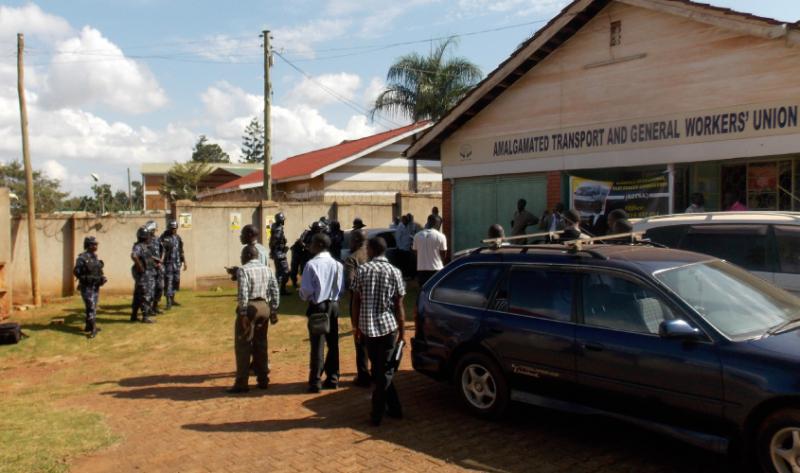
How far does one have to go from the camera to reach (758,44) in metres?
9.80

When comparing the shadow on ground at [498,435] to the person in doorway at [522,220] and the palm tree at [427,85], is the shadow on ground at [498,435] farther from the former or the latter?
the palm tree at [427,85]

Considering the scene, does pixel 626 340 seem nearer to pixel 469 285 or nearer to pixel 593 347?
pixel 593 347

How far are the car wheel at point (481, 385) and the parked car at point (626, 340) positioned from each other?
1cm

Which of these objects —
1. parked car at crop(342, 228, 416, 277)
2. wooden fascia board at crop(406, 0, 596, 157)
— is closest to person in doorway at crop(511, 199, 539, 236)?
wooden fascia board at crop(406, 0, 596, 157)

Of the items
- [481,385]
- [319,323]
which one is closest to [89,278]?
[319,323]

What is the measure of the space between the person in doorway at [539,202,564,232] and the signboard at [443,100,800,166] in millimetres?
1219

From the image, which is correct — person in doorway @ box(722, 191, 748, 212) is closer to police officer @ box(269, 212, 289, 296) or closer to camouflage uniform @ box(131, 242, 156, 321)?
Answer: police officer @ box(269, 212, 289, 296)

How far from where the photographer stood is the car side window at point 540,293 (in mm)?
5398

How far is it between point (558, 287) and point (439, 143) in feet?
33.2

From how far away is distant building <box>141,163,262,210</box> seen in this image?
151 feet

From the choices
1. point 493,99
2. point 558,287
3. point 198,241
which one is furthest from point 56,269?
point 558,287

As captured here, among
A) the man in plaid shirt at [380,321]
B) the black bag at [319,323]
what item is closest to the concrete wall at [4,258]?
the black bag at [319,323]

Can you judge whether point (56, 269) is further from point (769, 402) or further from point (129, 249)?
point (769, 402)

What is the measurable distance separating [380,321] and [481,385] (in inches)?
43.2
